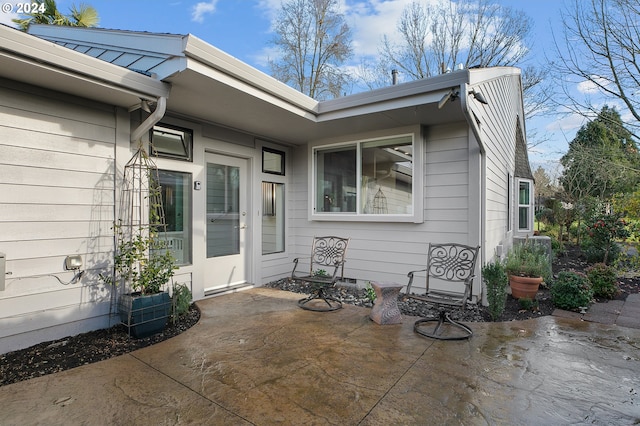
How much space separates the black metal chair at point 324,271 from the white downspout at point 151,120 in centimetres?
218

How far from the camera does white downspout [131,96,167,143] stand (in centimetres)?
302

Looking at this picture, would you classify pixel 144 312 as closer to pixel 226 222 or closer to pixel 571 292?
pixel 226 222

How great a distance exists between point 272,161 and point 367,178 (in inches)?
63.7

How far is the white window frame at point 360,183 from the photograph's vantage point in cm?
436

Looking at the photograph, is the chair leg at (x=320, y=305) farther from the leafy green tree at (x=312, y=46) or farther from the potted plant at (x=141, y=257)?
the leafy green tree at (x=312, y=46)

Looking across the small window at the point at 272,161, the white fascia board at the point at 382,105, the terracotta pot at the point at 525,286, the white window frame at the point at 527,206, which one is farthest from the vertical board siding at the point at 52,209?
the white window frame at the point at 527,206

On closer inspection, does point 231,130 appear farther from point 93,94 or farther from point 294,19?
point 294,19

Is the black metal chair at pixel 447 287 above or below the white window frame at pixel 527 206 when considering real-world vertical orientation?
below

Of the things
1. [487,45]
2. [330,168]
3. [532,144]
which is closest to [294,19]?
[487,45]

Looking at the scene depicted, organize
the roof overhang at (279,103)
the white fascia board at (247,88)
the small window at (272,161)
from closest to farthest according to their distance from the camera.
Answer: the white fascia board at (247,88)
the roof overhang at (279,103)
the small window at (272,161)

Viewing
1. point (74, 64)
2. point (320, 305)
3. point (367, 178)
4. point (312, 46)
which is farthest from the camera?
point (312, 46)

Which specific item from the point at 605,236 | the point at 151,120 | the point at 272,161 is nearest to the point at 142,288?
the point at 151,120

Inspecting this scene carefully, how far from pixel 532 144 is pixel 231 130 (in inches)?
554

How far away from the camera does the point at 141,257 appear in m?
3.18
